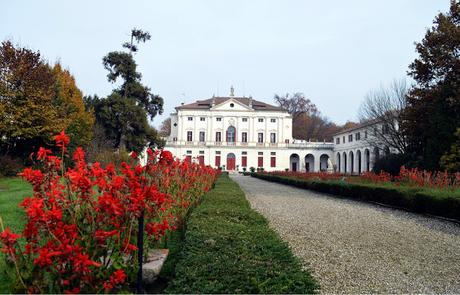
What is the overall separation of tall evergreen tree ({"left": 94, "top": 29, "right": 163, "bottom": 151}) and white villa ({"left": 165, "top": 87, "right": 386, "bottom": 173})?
21.9 meters

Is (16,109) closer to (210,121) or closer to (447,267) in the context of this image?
(447,267)

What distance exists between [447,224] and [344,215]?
226 cm

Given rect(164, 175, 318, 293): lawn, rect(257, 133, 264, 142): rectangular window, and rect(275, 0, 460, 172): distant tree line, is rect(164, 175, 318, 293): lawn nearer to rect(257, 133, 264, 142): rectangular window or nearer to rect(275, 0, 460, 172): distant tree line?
rect(275, 0, 460, 172): distant tree line

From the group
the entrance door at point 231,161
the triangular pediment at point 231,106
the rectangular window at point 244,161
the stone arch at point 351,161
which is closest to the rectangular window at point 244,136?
the rectangular window at point 244,161

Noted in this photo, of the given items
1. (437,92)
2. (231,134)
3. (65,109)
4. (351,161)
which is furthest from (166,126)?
(437,92)

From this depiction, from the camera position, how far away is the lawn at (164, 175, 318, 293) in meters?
2.67

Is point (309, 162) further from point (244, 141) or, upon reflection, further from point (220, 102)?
point (220, 102)

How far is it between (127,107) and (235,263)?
1179 inches

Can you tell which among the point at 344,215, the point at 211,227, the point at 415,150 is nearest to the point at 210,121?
the point at 415,150

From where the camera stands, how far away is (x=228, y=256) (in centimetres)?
336

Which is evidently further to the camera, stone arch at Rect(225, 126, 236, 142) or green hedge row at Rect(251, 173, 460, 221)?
stone arch at Rect(225, 126, 236, 142)

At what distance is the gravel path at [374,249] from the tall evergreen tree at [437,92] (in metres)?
11.7

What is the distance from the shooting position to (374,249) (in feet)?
17.9

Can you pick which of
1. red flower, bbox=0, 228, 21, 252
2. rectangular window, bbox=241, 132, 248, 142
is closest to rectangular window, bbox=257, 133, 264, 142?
rectangular window, bbox=241, 132, 248, 142
